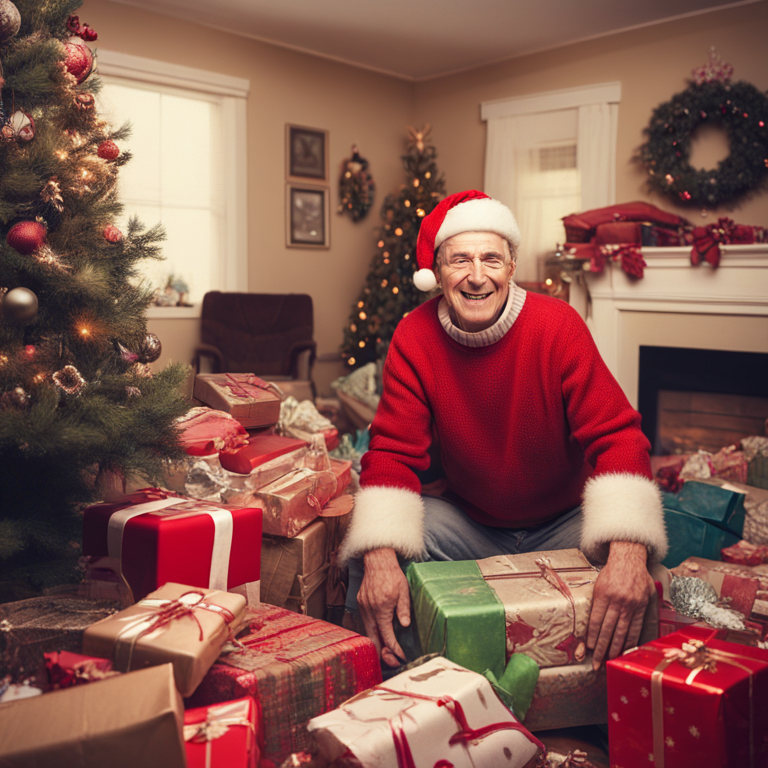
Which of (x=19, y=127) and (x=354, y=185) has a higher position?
(x=354, y=185)

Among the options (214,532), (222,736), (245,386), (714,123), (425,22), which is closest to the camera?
(222,736)

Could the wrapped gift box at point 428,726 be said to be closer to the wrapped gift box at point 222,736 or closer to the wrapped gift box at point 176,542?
the wrapped gift box at point 222,736

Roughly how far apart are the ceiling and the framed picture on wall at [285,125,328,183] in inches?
24.0

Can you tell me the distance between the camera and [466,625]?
1.29 m

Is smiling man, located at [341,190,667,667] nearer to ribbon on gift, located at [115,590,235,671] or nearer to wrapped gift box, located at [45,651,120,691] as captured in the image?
ribbon on gift, located at [115,590,235,671]

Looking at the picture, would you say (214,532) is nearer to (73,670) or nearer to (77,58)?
(73,670)

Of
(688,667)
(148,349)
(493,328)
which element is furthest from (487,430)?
(148,349)

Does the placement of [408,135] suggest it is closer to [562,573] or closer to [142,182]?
[142,182]

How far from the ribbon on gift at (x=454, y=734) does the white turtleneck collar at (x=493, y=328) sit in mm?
822

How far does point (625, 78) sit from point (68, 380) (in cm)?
455

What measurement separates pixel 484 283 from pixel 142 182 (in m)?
3.72

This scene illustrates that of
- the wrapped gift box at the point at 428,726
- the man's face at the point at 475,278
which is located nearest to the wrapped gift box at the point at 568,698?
the wrapped gift box at the point at 428,726

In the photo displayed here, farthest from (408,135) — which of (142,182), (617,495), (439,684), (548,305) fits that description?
(439,684)

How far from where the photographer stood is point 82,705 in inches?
37.6
